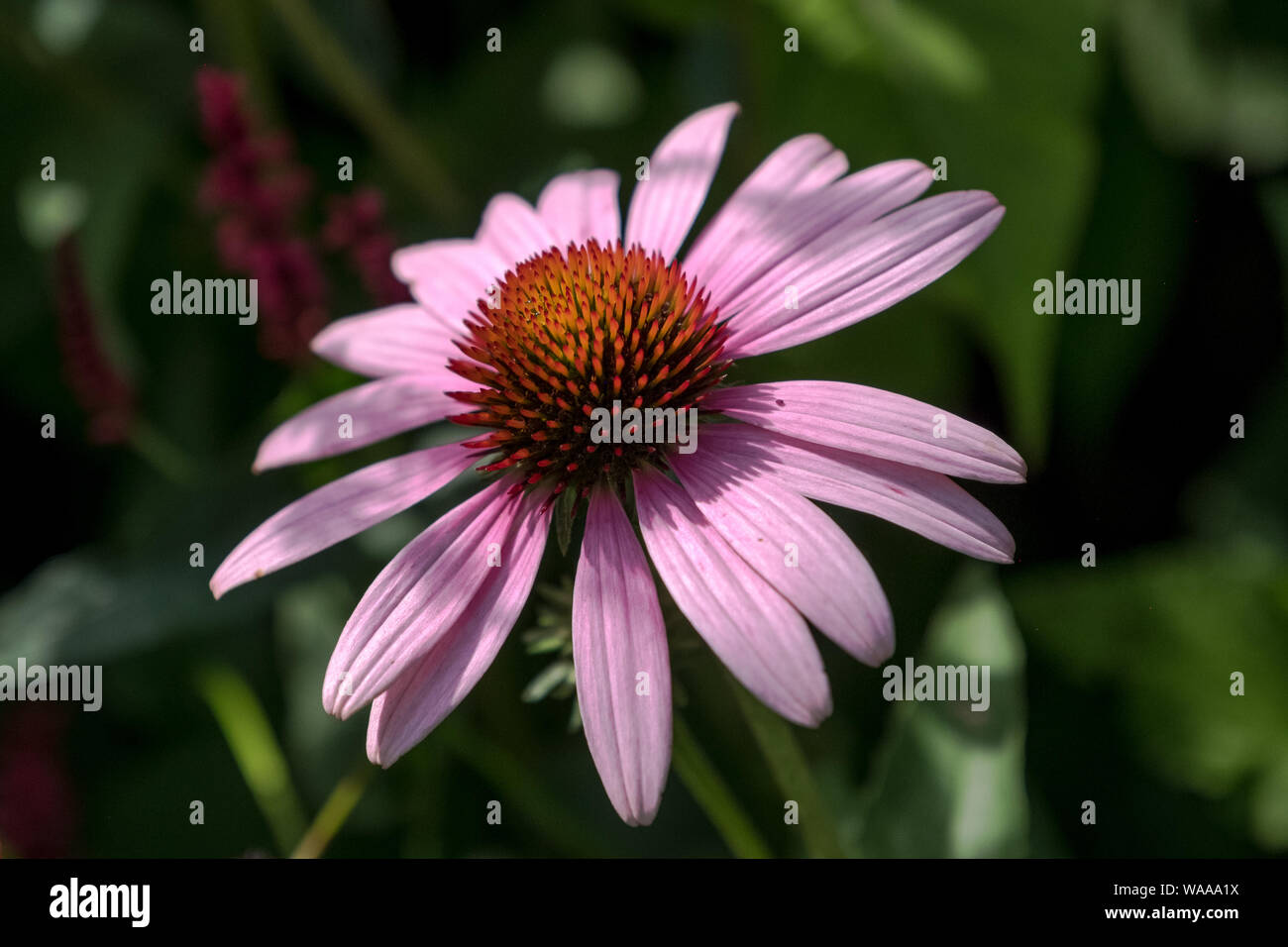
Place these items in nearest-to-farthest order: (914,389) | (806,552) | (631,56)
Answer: (806,552), (914,389), (631,56)

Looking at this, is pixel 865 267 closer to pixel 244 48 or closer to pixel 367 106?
pixel 367 106

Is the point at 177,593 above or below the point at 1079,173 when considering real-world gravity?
below

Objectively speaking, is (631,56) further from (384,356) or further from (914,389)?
(384,356)

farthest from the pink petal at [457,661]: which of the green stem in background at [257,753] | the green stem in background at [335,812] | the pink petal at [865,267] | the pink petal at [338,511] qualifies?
the green stem in background at [257,753]

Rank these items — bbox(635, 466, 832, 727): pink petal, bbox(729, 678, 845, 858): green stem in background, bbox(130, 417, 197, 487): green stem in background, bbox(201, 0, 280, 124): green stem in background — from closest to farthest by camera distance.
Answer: bbox(635, 466, 832, 727): pink petal
bbox(729, 678, 845, 858): green stem in background
bbox(130, 417, 197, 487): green stem in background
bbox(201, 0, 280, 124): green stem in background

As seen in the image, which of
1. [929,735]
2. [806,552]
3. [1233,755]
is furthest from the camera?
[1233,755]

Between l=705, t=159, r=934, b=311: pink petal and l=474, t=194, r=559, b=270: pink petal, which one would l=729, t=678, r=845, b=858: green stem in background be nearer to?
l=705, t=159, r=934, b=311: pink petal

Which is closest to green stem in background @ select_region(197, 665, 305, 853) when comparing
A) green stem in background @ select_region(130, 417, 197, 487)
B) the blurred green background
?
the blurred green background

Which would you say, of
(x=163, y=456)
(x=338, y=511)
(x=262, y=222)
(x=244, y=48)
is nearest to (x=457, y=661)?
(x=338, y=511)
